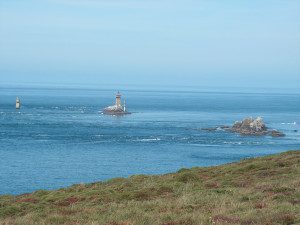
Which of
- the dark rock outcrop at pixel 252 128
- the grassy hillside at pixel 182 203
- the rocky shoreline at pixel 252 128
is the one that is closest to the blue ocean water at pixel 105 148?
the rocky shoreline at pixel 252 128

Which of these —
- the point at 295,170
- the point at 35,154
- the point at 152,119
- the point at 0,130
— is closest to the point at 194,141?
the point at 35,154

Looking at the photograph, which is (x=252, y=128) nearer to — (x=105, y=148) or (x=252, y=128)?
(x=252, y=128)

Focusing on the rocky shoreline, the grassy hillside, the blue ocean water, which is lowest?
the blue ocean water

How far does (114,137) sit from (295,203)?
3697 inches

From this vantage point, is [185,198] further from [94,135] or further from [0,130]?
[0,130]

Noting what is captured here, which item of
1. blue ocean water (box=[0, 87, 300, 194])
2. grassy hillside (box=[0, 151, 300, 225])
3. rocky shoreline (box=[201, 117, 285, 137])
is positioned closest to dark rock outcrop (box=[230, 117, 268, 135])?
rocky shoreline (box=[201, 117, 285, 137])

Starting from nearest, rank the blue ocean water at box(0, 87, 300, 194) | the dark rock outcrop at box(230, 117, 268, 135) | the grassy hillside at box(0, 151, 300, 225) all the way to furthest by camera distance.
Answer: the grassy hillside at box(0, 151, 300, 225), the blue ocean water at box(0, 87, 300, 194), the dark rock outcrop at box(230, 117, 268, 135)

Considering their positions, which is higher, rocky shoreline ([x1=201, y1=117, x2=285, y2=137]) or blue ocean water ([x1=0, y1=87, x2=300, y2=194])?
rocky shoreline ([x1=201, y1=117, x2=285, y2=137])

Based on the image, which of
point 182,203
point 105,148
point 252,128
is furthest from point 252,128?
point 182,203

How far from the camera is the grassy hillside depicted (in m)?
15.8

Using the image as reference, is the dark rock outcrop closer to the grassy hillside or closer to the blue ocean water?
the blue ocean water

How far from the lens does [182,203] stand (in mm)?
18750

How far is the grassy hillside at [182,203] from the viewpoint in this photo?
15.8 m

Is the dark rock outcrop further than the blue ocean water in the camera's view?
Yes
